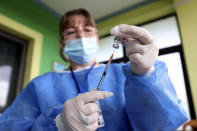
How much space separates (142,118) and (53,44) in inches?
64.4

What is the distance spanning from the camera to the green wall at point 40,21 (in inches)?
58.4

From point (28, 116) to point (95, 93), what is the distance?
362 millimetres

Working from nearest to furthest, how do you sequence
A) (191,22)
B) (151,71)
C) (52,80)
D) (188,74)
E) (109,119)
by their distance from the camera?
(151,71), (109,119), (52,80), (188,74), (191,22)

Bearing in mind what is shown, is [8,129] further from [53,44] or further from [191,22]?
[191,22]

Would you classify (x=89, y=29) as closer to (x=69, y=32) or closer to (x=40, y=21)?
(x=69, y=32)

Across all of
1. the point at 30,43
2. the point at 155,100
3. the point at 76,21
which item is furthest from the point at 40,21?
the point at 155,100

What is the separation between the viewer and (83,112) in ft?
1.30

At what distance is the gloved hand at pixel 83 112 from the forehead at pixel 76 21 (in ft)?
1.38

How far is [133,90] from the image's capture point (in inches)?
16.1

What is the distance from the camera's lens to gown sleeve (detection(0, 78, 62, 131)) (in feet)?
1.63

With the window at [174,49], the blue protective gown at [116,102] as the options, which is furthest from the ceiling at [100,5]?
the blue protective gown at [116,102]

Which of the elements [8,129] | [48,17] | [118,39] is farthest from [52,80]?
→ [48,17]

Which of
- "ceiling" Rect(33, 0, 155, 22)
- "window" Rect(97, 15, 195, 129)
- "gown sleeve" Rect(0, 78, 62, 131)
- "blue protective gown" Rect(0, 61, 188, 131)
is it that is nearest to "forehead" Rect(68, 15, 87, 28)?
"blue protective gown" Rect(0, 61, 188, 131)

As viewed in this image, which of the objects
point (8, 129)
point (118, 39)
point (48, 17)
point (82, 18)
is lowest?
point (8, 129)
